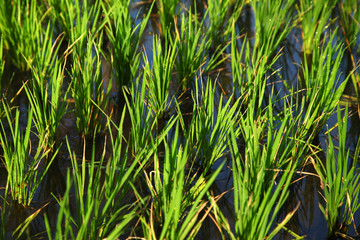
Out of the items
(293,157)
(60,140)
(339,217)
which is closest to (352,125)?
(293,157)

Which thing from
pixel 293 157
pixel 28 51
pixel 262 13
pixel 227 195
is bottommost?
pixel 227 195

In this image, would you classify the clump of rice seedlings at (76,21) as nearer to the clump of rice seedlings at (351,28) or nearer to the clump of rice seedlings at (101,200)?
the clump of rice seedlings at (101,200)

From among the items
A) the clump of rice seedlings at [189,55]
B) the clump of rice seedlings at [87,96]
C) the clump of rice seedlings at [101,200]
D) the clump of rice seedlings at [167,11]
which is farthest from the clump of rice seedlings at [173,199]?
the clump of rice seedlings at [167,11]

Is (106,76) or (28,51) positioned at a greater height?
(28,51)

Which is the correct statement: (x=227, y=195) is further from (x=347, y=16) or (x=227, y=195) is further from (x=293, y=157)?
(x=347, y=16)

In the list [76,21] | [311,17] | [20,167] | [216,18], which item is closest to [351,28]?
[311,17]

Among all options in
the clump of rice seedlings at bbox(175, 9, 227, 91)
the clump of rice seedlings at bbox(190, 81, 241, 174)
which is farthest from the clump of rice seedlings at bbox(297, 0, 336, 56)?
the clump of rice seedlings at bbox(190, 81, 241, 174)

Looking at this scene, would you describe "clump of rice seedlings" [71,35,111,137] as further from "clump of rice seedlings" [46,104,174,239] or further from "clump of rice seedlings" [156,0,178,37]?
"clump of rice seedlings" [156,0,178,37]
